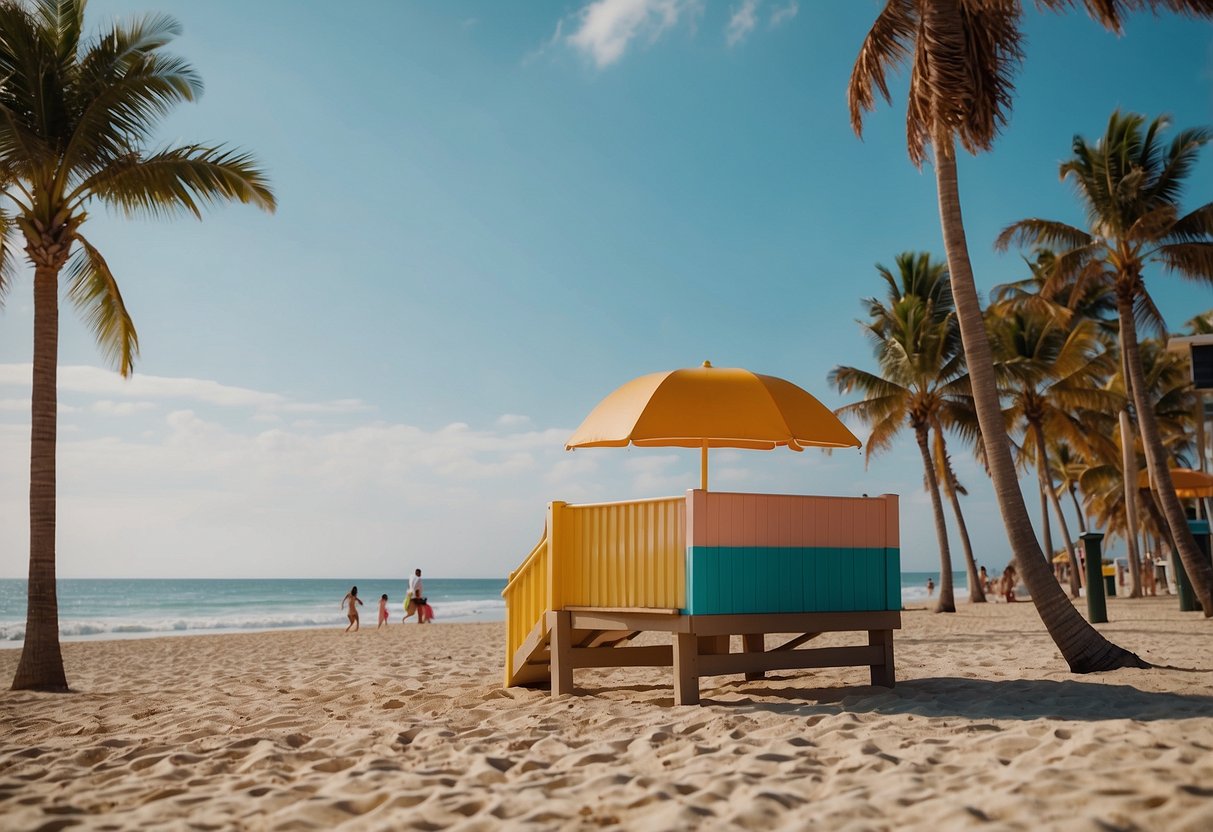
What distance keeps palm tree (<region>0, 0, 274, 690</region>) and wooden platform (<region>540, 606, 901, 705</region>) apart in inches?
237

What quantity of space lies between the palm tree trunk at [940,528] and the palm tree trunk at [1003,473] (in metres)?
15.2

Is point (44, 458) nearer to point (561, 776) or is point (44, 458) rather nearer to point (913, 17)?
point (561, 776)

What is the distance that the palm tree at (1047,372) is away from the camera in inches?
1035

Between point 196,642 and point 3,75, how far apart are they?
39.3ft

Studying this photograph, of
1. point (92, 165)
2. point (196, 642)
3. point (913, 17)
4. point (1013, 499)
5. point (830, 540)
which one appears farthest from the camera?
point (196, 642)

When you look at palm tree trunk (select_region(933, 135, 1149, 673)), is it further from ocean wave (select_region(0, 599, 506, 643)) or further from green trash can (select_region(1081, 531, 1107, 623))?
ocean wave (select_region(0, 599, 506, 643))

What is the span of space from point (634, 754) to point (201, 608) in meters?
58.0

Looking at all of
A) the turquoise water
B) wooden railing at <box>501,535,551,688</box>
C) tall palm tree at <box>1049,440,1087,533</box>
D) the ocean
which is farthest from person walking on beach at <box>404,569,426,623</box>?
→ tall palm tree at <box>1049,440,1087,533</box>

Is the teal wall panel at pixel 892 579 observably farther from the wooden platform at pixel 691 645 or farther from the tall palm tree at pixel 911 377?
the tall palm tree at pixel 911 377

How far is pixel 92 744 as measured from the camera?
629cm

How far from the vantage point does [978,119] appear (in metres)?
9.67

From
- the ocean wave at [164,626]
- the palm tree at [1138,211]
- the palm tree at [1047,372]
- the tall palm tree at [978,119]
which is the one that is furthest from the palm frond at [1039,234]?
the ocean wave at [164,626]

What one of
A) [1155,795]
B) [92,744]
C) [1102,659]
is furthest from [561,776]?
[1102,659]

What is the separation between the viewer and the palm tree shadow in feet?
21.3
